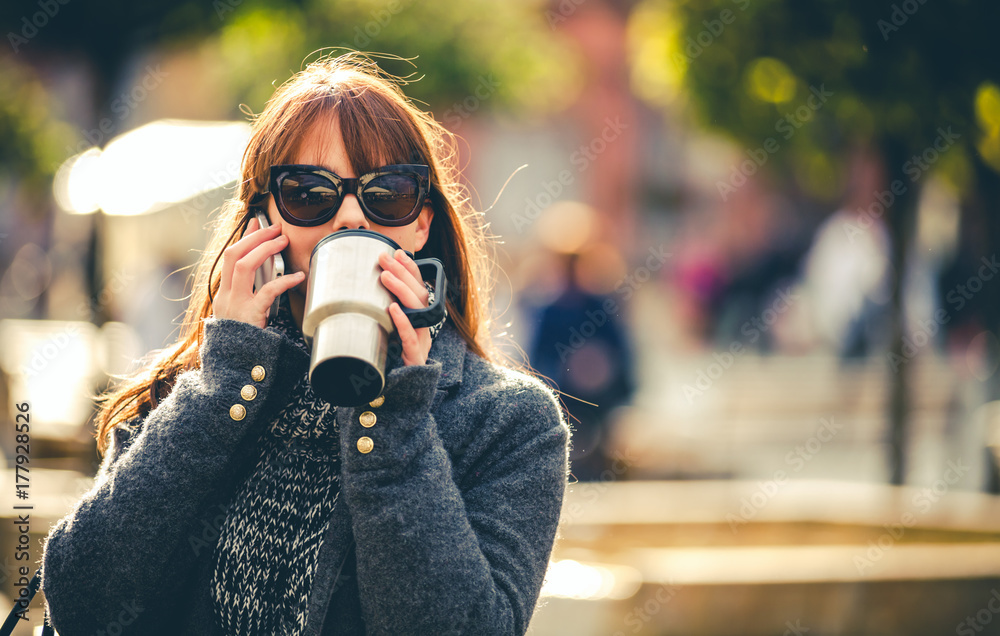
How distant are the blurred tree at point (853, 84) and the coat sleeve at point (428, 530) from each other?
3.68 metres

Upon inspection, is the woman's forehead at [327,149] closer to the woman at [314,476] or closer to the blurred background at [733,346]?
the woman at [314,476]

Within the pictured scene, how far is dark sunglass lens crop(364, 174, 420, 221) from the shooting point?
1596 mm

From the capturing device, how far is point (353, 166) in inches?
63.8

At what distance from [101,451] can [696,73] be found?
414 cm

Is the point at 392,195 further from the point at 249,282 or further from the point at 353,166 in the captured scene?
the point at 249,282

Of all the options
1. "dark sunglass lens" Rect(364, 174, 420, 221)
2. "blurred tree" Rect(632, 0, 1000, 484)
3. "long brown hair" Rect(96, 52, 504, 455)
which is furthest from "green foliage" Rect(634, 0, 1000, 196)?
"dark sunglass lens" Rect(364, 174, 420, 221)

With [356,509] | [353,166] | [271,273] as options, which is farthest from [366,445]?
[353,166]

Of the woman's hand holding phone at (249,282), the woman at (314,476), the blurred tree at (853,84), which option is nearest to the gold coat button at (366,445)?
the woman at (314,476)

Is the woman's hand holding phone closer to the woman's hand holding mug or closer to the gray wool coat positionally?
the gray wool coat

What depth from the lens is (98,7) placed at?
5570mm

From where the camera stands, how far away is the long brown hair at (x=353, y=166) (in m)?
1.65

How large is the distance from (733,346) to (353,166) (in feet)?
45.0

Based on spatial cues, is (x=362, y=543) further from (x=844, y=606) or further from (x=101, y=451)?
(x=844, y=606)

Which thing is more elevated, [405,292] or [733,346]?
[405,292]
